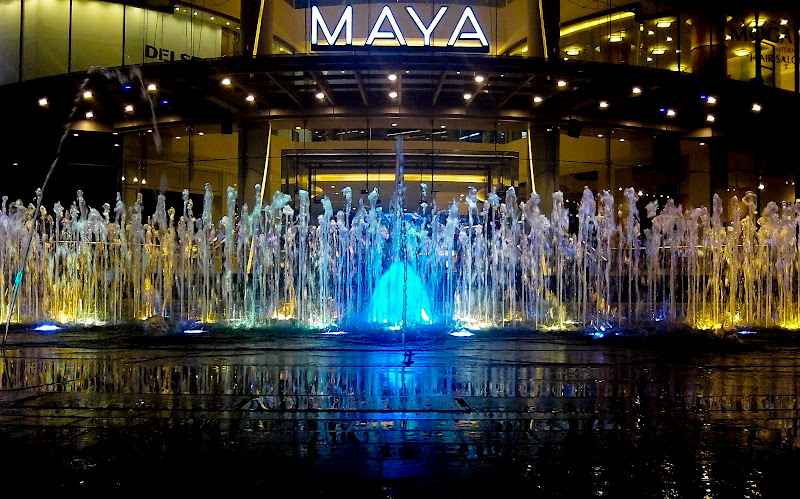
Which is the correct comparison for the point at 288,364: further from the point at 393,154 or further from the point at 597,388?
the point at 393,154

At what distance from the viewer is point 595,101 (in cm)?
2117

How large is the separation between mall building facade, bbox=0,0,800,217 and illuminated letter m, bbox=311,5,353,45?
6 centimetres

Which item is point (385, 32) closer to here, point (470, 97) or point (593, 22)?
point (470, 97)

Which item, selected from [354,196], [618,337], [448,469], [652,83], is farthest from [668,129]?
[448,469]

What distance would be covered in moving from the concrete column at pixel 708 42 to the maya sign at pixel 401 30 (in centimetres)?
735

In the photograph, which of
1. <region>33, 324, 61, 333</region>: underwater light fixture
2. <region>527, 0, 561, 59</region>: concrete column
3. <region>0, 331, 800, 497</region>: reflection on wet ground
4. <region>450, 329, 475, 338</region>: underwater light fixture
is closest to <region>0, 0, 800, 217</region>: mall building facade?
<region>527, 0, 561, 59</region>: concrete column

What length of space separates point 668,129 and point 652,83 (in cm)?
611

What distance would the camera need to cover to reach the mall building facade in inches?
803

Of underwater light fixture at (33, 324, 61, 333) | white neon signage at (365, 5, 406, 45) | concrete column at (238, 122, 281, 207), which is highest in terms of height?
white neon signage at (365, 5, 406, 45)

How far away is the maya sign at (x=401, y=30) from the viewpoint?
20828 mm

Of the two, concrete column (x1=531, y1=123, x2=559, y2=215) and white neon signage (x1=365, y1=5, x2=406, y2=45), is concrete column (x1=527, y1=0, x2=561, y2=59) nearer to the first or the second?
concrete column (x1=531, y1=123, x2=559, y2=215)

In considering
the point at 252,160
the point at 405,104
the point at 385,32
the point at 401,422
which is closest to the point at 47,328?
the point at 401,422

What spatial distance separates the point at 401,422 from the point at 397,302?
8.73 meters

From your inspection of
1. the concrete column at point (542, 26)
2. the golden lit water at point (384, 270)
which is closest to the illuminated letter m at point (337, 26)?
the golden lit water at point (384, 270)
